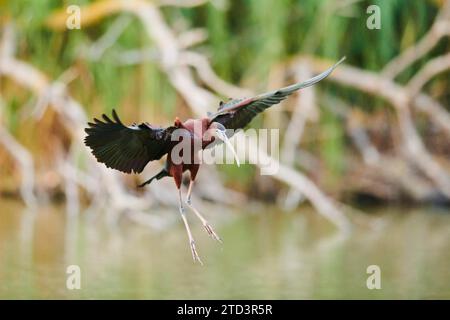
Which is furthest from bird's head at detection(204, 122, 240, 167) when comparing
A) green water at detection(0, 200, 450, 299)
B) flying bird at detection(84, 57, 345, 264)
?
green water at detection(0, 200, 450, 299)

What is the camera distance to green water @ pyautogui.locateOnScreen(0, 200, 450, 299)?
4.46 m

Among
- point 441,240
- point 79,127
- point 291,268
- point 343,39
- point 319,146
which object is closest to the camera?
point 291,268

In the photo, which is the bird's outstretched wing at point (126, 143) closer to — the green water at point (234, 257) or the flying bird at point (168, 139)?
the flying bird at point (168, 139)

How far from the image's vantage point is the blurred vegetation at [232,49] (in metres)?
6.70

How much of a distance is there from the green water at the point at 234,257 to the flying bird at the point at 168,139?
5.06 ft

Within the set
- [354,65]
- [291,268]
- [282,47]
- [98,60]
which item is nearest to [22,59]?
[98,60]

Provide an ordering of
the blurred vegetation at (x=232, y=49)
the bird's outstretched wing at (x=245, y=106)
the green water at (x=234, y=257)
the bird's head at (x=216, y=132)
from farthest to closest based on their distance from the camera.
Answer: the blurred vegetation at (x=232, y=49) → the green water at (x=234, y=257) → the bird's outstretched wing at (x=245, y=106) → the bird's head at (x=216, y=132)

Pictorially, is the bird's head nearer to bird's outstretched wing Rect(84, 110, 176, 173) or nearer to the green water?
bird's outstretched wing Rect(84, 110, 176, 173)

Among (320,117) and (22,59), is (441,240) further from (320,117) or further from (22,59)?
(22,59)

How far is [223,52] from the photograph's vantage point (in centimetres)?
693

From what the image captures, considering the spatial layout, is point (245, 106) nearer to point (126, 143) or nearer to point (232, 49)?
point (126, 143)

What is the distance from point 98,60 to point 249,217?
1422 mm

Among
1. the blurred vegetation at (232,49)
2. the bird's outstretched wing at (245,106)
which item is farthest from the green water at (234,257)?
the bird's outstretched wing at (245,106)

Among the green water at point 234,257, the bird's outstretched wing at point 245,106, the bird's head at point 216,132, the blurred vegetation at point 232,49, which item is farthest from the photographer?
the blurred vegetation at point 232,49
